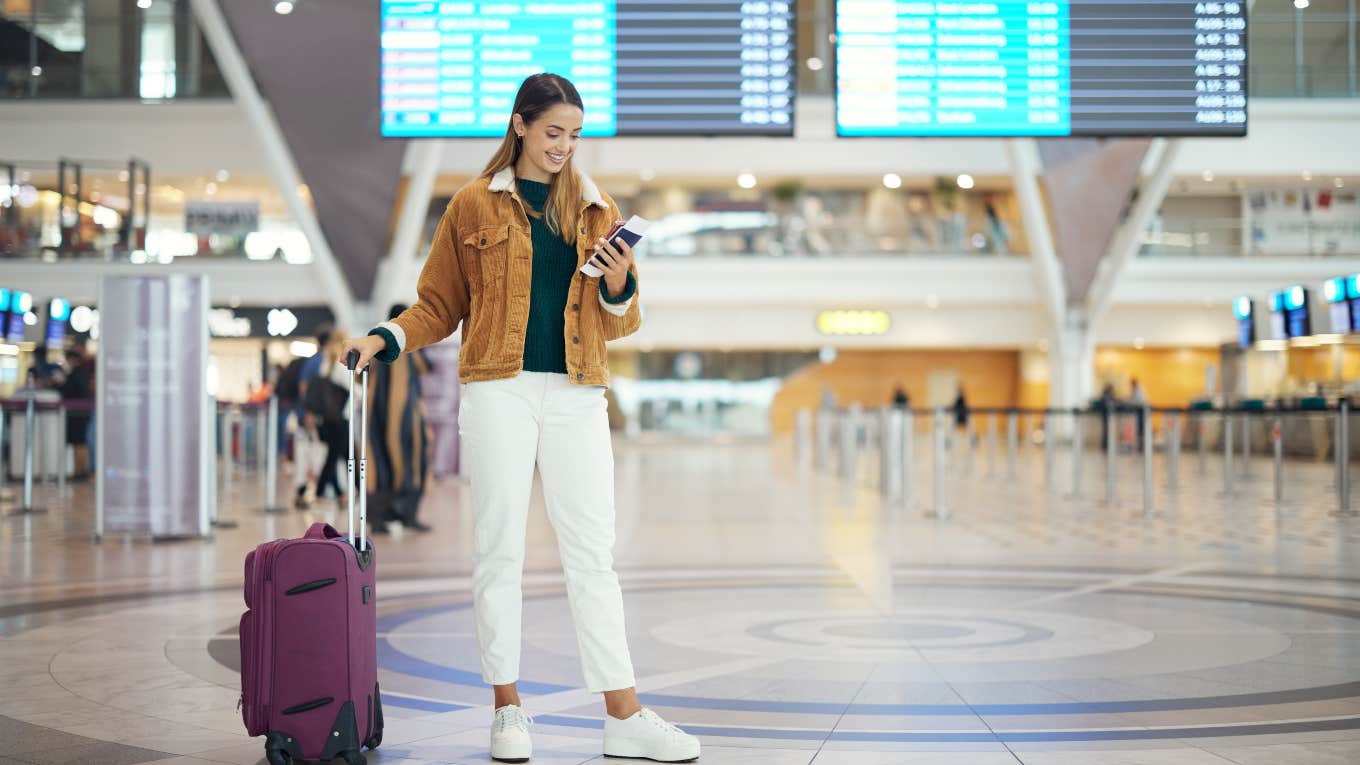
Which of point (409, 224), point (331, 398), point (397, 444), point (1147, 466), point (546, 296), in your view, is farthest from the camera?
point (409, 224)

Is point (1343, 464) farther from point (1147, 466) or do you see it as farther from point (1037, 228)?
point (1037, 228)

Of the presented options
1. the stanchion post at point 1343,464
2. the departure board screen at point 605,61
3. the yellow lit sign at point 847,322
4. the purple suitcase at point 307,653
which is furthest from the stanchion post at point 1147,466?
the yellow lit sign at point 847,322

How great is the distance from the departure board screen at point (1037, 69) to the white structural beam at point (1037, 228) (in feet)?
45.6

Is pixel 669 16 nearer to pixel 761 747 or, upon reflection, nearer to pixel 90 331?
pixel 761 747

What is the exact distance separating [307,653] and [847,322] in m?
32.9

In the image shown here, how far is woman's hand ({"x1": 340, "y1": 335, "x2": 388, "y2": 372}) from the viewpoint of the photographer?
349 cm

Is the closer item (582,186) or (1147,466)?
(582,186)

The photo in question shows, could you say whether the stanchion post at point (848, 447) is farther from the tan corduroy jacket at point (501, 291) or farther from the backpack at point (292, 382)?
the tan corduroy jacket at point (501, 291)

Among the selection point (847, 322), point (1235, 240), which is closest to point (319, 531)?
point (847, 322)

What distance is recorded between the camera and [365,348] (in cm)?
351

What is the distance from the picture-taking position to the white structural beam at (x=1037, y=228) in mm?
26219

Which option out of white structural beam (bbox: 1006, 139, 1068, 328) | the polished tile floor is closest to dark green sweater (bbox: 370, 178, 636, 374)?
the polished tile floor

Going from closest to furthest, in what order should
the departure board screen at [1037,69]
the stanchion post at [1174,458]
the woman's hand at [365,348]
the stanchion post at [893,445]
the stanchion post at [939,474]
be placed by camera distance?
1. the woman's hand at [365,348]
2. the departure board screen at [1037,69]
3. the stanchion post at [939,474]
4. the stanchion post at [893,445]
5. the stanchion post at [1174,458]

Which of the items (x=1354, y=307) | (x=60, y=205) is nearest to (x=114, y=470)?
(x=1354, y=307)
